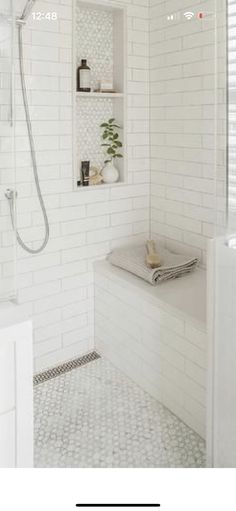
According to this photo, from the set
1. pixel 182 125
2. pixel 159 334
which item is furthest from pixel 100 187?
pixel 159 334

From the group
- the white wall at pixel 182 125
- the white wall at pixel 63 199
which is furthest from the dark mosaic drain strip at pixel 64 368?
the white wall at pixel 182 125

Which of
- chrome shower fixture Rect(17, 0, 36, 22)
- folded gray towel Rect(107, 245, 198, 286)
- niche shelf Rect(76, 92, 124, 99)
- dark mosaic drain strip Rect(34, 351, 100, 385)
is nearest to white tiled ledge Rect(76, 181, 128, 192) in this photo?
folded gray towel Rect(107, 245, 198, 286)

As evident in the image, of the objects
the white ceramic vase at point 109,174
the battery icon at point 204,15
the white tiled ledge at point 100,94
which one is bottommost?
the white ceramic vase at point 109,174

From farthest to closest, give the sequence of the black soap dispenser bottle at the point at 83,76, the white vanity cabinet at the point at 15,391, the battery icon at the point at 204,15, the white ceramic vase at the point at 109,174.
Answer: the white ceramic vase at the point at 109,174, the black soap dispenser bottle at the point at 83,76, the battery icon at the point at 204,15, the white vanity cabinet at the point at 15,391

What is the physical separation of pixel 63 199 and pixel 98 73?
0.86 meters

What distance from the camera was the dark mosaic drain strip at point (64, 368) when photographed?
9.49ft

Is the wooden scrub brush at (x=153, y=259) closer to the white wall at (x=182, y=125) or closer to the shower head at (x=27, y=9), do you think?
the white wall at (x=182, y=125)

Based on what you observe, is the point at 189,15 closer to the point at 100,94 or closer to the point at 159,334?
the point at 100,94

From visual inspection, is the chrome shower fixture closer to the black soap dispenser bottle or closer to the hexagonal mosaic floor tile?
the black soap dispenser bottle

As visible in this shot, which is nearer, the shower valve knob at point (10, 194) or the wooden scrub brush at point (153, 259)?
the shower valve knob at point (10, 194)

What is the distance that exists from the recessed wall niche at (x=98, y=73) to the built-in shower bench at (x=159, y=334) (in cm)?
73
